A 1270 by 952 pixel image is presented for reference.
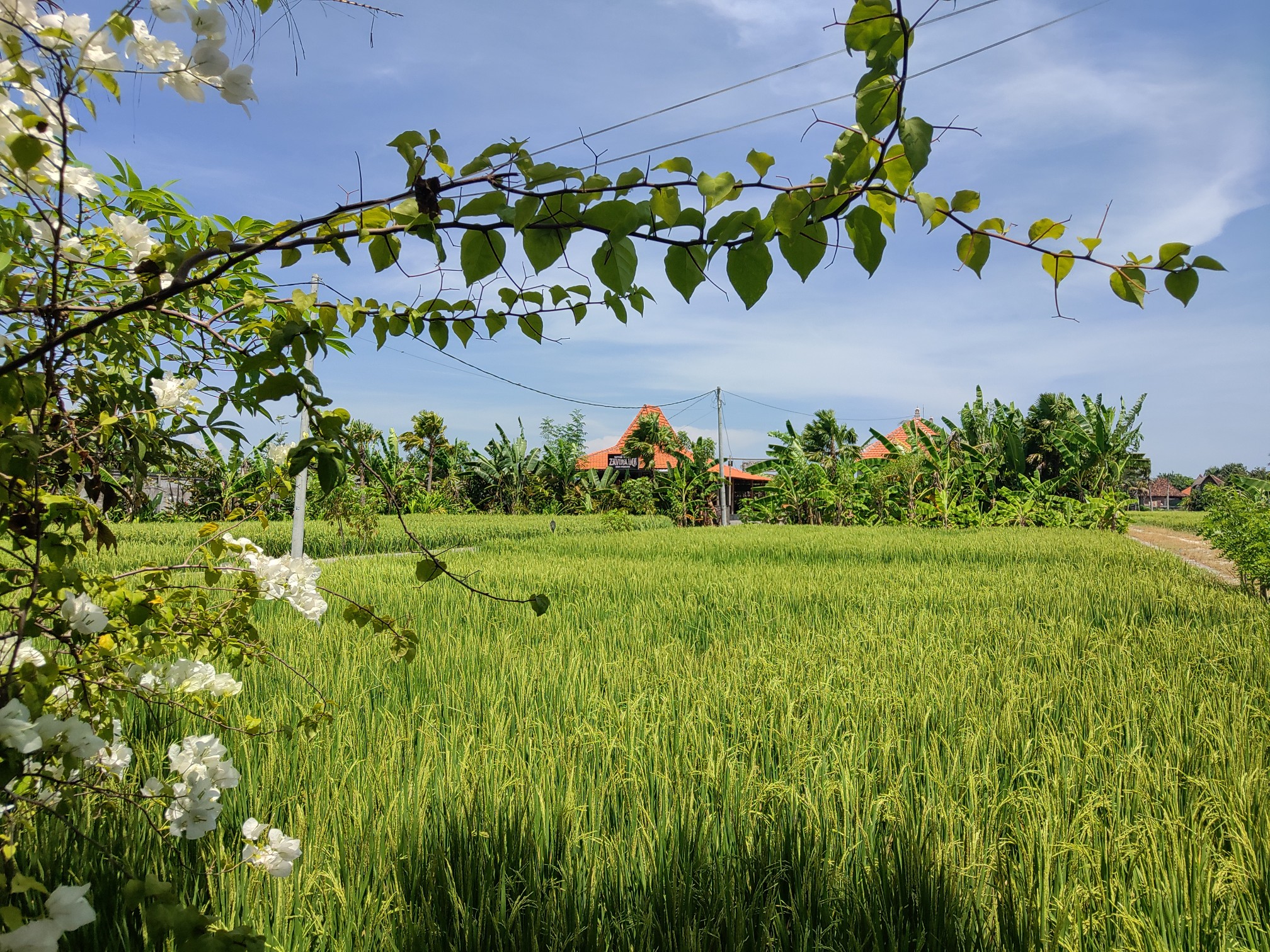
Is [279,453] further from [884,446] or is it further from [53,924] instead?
[884,446]

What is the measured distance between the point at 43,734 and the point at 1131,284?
4.28 ft

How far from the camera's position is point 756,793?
6.28 feet

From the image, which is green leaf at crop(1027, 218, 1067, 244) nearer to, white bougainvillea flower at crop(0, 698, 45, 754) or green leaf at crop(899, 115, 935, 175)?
green leaf at crop(899, 115, 935, 175)

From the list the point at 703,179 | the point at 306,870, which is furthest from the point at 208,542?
the point at 703,179

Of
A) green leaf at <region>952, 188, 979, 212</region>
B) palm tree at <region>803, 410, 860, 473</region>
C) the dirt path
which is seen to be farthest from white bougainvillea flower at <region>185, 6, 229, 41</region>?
palm tree at <region>803, 410, 860, 473</region>

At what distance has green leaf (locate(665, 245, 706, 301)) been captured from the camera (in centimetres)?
74

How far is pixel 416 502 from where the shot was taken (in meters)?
19.6

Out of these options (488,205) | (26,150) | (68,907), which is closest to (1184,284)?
(488,205)

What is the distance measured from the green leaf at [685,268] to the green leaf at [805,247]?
0.09 m

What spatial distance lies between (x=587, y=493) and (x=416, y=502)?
195 inches

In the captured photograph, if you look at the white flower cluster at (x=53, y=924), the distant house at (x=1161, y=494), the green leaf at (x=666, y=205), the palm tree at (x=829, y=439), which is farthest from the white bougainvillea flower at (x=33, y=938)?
the distant house at (x=1161, y=494)

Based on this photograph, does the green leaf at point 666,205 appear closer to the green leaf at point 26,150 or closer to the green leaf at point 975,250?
the green leaf at point 975,250

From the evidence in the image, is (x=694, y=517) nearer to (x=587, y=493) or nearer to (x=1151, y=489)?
(x=587, y=493)

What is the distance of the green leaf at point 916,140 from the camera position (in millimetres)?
601
